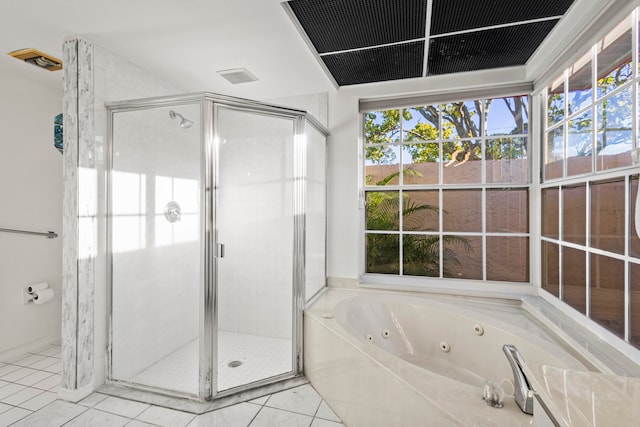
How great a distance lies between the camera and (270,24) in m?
1.80

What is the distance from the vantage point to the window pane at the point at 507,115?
243 centimetres

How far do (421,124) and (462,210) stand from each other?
0.80 meters

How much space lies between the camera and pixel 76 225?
1.93 metres

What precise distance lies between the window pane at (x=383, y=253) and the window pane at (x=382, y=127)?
846 millimetres

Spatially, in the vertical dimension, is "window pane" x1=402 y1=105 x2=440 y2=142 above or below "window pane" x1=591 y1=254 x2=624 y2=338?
above

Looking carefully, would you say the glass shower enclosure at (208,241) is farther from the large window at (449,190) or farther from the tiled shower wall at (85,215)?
the large window at (449,190)

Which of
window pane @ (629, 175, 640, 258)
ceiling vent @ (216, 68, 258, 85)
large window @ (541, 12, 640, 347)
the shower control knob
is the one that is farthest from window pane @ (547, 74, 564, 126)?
the shower control knob

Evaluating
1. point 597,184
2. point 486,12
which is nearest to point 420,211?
point 597,184

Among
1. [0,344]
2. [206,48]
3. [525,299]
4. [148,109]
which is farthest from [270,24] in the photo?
[0,344]

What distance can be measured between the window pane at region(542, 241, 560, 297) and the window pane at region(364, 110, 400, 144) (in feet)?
4.54

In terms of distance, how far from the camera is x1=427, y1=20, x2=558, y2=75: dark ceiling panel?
74.7 inches

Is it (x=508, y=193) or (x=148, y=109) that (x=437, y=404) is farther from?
(x=148, y=109)

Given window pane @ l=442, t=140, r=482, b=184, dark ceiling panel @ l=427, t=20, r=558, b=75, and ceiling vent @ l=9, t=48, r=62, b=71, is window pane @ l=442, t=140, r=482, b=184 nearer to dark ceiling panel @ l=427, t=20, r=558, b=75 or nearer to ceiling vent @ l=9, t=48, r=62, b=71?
dark ceiling panel @ l=427, t=20, r=558, b=75

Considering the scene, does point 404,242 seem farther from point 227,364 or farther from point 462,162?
point 227,364
